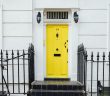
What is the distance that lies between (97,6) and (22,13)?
9.64ft

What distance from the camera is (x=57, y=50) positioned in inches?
553

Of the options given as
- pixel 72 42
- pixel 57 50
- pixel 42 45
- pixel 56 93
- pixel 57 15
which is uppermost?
pixel 57 15

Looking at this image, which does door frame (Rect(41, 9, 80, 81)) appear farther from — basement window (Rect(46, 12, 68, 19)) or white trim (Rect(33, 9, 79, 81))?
basement window (Rect(46, 12, 68, 19))

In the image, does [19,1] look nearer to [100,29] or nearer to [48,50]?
[48,50]

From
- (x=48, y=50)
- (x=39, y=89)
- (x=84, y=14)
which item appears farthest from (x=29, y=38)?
(x=39, y=89)

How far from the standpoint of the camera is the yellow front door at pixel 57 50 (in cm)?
1398

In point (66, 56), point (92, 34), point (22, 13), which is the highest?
point (22, 13)

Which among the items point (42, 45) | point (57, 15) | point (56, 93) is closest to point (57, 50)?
point (42, 45)

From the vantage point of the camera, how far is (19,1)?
13.6 meters

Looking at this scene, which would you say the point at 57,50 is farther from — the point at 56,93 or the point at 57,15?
the point at 56,93

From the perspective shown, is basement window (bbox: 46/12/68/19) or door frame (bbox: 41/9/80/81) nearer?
door frame (bbox: 41/9/80/81)

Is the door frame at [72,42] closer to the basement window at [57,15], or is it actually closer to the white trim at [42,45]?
the white trim at [42,45]

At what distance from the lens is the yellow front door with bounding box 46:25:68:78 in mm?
13984

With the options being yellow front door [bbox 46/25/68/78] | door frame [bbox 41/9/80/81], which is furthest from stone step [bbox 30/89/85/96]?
yellow front door [bbox 46/25/68/78]
